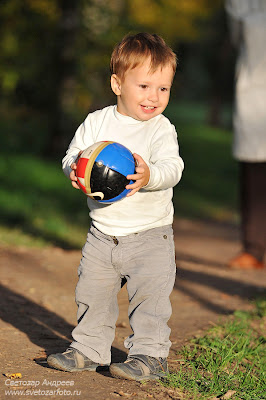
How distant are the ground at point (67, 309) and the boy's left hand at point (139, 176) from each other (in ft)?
3.32

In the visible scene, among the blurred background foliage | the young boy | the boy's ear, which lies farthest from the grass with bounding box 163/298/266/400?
the blurred background foliage

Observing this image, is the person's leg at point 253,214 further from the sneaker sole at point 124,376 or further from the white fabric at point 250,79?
the sneaker sole at point 124,376

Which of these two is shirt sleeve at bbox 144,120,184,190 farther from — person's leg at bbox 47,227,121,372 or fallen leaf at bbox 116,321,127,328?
fallen leaf at bbox 116,321,127,328

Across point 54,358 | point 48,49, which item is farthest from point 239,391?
point 48,49

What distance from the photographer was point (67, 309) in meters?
5.38

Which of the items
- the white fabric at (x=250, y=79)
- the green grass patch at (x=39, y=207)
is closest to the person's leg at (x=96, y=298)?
the white fabric at (x=250, y=79)

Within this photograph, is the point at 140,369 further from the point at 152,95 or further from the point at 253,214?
the point at 253,214

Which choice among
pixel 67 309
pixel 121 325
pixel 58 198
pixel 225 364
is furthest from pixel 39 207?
pixel 225 364

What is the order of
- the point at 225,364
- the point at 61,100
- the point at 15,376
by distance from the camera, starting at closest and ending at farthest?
1. the point at 15,376
2. the point at 225,364
3. the point at 61,100

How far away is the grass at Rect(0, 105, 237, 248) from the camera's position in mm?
8906

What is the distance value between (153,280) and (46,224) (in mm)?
5684

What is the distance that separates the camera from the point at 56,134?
16578mm

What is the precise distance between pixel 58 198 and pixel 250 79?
5.56 m

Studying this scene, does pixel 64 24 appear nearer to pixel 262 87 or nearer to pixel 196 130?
pixel 262 87
